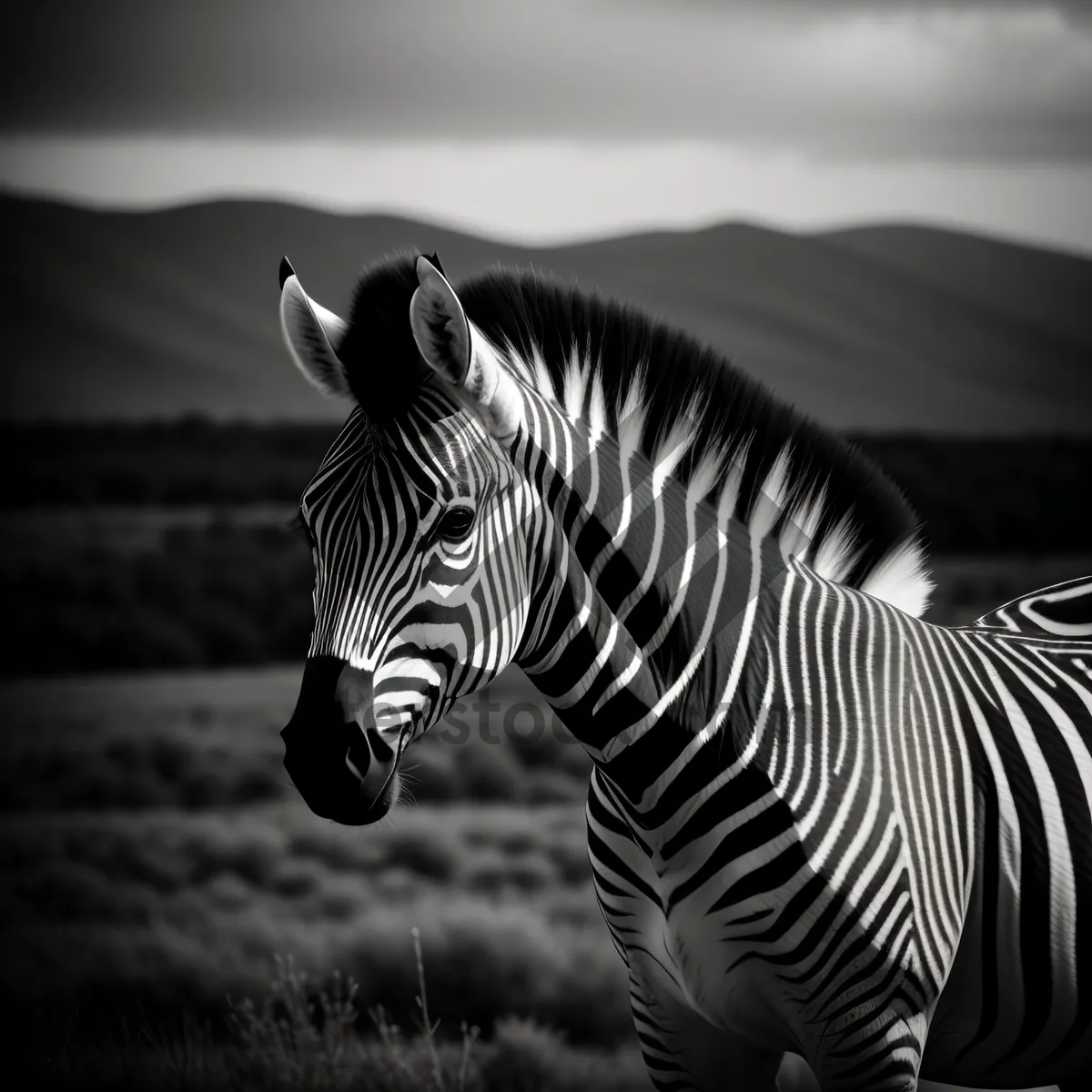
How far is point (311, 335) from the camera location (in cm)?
166

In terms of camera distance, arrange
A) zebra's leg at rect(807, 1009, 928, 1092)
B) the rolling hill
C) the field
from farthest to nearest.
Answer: the rolling hill → the field → zebra's leg at rect(807, 1009, 928, 1092)

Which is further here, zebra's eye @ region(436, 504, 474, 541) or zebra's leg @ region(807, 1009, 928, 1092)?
zebra's leg @ region(807, 1009, 928, 1092)

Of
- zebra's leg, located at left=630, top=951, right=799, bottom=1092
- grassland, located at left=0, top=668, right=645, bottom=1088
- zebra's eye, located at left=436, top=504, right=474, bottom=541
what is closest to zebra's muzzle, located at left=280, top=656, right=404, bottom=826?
zebra's eye, located at left=436, top=504, right=474, bottom=541

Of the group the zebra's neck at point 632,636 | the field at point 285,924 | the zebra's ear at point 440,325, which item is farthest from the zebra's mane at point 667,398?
the field at point 285,924

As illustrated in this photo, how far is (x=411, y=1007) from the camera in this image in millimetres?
4766

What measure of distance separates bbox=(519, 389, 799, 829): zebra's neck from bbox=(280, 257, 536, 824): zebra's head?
0.08 meters

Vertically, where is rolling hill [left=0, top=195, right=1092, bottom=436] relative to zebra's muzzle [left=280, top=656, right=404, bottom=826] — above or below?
above

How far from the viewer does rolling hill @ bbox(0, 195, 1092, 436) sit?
501 inches

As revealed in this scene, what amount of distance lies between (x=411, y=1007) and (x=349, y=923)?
0.95 metres

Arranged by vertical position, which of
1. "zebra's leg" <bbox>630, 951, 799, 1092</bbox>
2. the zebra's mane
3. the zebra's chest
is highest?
the zebra's mane

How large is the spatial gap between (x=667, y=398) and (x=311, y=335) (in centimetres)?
64

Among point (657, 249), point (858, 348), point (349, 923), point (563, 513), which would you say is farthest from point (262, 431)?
point (563, 513)

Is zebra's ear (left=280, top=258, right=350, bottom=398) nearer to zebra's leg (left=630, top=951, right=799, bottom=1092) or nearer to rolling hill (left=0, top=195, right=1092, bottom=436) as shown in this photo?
zebra's leg (left=630, top=951, right=799, bottom=1092)

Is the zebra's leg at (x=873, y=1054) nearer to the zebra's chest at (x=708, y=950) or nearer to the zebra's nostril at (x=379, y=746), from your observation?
the zebra's chest at (x=708, y=950)
